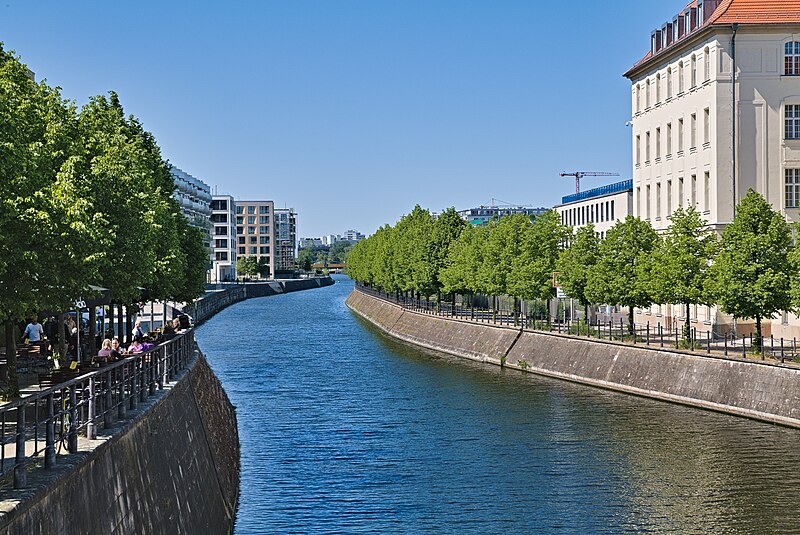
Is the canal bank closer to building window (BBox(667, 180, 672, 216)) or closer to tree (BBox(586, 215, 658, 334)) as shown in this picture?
tree (BBox(586, 215, 658, 334))

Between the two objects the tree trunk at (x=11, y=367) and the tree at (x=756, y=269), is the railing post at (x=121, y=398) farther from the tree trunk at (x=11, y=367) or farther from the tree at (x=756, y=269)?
the tree at (x=756, y=269)

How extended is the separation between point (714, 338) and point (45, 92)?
40074 millimetres

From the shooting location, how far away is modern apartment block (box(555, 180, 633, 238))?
10412cm

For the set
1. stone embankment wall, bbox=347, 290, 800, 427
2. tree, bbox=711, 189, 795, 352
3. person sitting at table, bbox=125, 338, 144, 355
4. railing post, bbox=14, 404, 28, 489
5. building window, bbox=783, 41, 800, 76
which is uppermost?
building window, bbox=783, 41, 800, 76

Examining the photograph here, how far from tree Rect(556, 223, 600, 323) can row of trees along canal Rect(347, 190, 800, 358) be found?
62 mm

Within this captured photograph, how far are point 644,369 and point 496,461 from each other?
18618mm

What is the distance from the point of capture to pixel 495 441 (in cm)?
4372

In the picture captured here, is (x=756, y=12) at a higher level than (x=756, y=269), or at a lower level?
higher

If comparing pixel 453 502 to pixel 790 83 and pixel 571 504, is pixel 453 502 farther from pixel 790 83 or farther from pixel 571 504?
pixel 790 83

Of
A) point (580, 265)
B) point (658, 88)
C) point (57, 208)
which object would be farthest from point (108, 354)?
point (658, 88)

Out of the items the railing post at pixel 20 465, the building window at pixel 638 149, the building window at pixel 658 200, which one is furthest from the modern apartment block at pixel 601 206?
the railing post at pixel 20 465

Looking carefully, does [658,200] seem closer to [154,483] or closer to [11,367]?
[11,367]

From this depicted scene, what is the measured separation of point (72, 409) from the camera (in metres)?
18.4

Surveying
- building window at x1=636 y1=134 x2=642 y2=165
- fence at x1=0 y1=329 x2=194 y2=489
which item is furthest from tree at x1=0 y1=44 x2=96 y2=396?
building window at x1=636 y1=134 x2=642 y2=165
